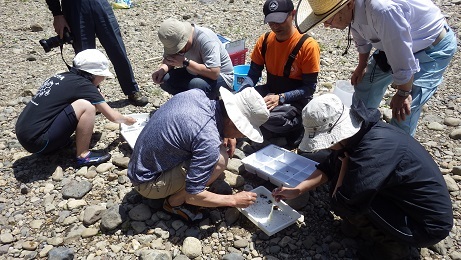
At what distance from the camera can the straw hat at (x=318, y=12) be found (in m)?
2.78

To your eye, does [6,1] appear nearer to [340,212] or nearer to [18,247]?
[18,247]

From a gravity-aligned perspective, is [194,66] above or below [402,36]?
below

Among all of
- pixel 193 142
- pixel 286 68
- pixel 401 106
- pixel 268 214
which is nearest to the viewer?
pixel 193 142

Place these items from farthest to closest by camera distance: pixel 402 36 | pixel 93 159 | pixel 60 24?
pixel 60 24
pixel 93 159
pixel 402 36

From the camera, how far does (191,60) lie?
455 cm

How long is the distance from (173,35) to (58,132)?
1507mm

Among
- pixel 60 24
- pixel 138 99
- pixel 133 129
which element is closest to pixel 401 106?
pixel 133 129

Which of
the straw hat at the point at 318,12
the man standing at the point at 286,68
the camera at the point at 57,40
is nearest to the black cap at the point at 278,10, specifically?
the man standing at the point at 286,68

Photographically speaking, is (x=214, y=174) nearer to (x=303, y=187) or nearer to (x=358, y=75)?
(x=303, y=187)

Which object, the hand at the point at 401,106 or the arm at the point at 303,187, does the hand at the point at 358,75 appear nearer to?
the hand at the point at 401,106

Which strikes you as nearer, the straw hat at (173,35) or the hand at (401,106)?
the hand at (401,106)

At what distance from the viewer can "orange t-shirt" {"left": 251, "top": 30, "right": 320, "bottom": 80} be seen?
13.2ft

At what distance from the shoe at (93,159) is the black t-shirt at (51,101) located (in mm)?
473

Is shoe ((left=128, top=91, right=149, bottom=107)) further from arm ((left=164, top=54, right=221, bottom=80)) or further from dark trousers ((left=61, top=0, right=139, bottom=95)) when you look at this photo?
arm ((left=164, top=54, right=221, bottom=80))
